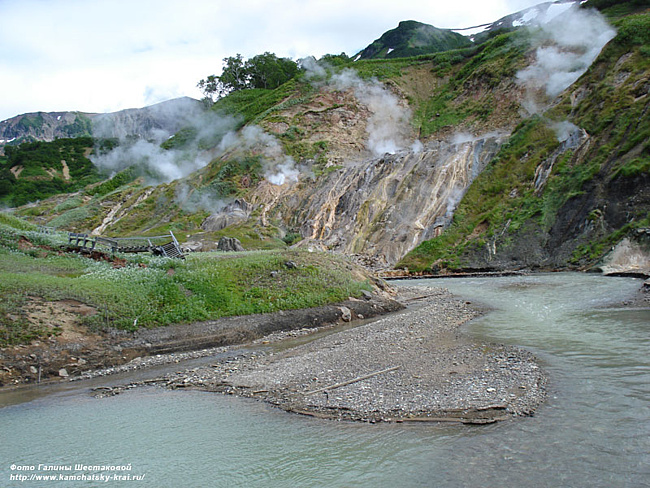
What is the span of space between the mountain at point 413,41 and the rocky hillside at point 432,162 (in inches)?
1217

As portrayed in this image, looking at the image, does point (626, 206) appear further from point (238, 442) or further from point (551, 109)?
point (238, 442)

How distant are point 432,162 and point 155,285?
40.5 meters

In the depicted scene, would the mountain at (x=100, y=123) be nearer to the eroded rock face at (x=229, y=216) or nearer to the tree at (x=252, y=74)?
the tree at (x=252, y=74)

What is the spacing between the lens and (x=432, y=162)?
52.2 meters

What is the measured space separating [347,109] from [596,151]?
46340 millimetres

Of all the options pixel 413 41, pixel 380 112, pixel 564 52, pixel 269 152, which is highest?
pixel 413 41

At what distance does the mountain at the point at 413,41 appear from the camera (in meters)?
115

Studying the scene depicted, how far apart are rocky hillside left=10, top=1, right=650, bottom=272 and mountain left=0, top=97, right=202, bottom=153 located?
41784mm

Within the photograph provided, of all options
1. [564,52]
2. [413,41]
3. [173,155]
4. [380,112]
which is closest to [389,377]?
[564,52]

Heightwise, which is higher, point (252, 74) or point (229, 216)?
point (252, 74)

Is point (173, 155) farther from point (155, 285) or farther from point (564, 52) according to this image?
point (155, 285)

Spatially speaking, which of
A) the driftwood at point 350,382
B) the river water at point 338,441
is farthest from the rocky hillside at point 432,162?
the driftwood at point 350,382

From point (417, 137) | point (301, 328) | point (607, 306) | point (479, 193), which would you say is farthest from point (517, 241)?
point (417, 137)

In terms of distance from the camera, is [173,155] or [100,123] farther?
[100,123]
